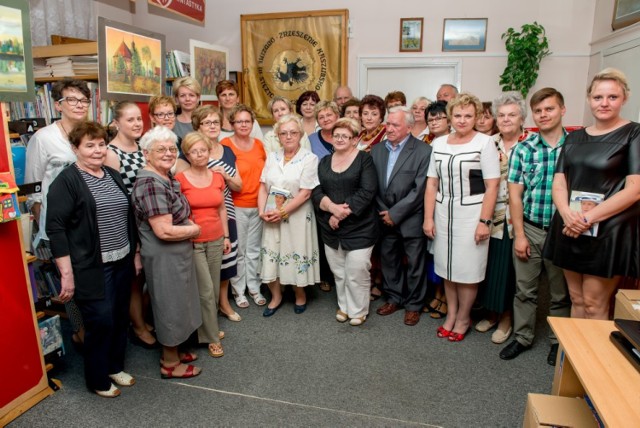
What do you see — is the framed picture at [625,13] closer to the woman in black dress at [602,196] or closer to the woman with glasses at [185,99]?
the woman in black dress at [602,196]

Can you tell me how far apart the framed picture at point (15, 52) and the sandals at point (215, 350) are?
1.64m

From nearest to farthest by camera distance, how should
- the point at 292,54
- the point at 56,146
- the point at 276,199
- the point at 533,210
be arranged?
1. the point at 56,146
2. the point at 533,210
3. the point at 276,199
4. the point at 292,54

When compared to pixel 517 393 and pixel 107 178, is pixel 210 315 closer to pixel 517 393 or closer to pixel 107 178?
pixel 107 178

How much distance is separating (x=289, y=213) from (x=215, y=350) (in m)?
0.99

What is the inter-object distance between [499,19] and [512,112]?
300cm

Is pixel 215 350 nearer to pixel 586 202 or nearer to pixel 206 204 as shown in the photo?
pixel 206 204

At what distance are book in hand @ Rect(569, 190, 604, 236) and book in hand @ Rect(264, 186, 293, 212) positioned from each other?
5.45ft

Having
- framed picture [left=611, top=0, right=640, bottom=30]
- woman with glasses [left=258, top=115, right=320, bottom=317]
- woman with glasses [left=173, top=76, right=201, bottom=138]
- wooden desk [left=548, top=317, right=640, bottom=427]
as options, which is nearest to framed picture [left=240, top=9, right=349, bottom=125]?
woman with glasses [left=173, top=76, right=201, bottom=138]

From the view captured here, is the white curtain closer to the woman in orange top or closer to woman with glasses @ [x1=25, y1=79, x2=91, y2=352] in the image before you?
woman with glasses @ [x1=25, y1=79, x2=91, y2=352]

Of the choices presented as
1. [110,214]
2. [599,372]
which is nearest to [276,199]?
[110,214]

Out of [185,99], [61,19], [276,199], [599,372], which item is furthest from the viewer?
[61,19]

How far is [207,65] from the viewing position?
411 cm

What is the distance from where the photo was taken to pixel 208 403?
2.18m

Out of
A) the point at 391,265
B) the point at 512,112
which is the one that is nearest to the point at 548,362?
the point at 391,265
